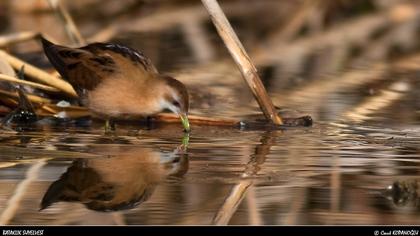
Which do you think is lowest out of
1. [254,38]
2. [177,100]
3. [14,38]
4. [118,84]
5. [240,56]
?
[254,38]

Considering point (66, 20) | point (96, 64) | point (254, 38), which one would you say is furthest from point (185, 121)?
point (254, 38)

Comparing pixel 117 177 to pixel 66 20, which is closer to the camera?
pixel 117 177

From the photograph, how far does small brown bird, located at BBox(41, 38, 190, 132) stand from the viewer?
696 cm

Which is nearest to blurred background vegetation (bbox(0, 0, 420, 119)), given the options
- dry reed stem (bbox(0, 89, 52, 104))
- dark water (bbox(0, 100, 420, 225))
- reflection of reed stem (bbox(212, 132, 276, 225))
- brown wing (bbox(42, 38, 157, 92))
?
brown wing (bbox(42, 38, 157, 92))

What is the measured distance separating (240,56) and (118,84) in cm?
81

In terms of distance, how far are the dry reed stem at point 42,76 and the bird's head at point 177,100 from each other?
2.54 feet

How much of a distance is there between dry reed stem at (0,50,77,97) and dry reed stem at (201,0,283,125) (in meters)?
1.20

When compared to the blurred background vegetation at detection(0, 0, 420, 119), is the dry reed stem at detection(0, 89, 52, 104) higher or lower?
higher

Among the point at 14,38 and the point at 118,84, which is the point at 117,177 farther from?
the point at 14,38

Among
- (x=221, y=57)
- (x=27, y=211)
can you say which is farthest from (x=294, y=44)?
(x=27, y=211)

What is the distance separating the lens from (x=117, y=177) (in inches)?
210

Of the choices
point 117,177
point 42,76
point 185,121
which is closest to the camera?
point 117,177

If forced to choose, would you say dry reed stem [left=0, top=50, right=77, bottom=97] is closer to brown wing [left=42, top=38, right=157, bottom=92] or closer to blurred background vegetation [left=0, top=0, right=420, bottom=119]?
brown wing [left=42, top=38, right=157, bottom=92]

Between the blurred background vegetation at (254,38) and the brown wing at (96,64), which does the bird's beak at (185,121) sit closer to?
the brown wing at (96,64)
